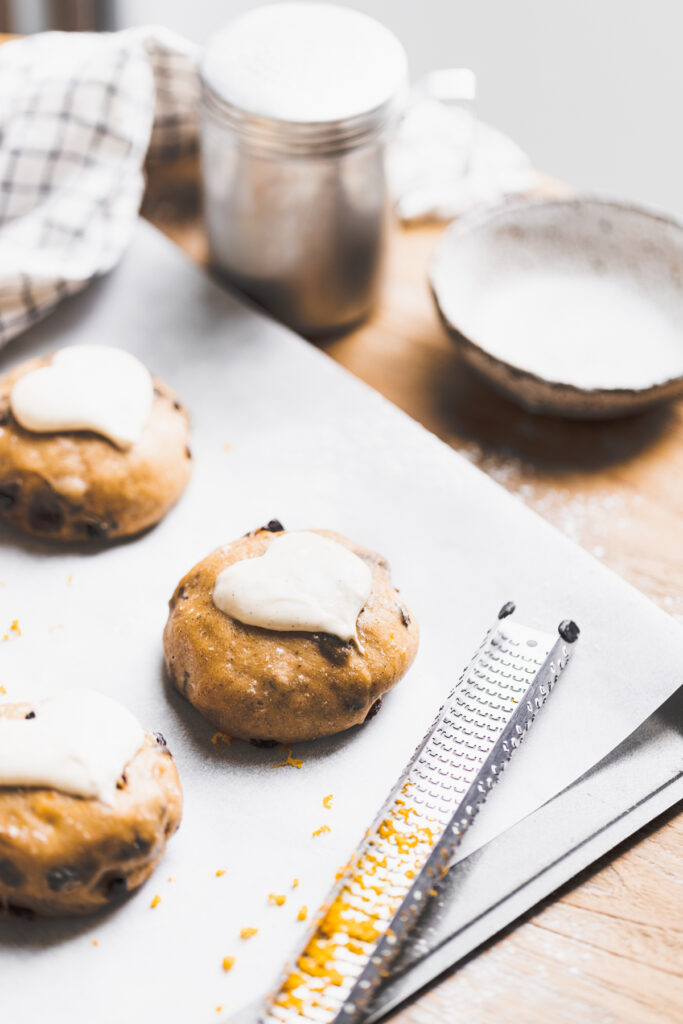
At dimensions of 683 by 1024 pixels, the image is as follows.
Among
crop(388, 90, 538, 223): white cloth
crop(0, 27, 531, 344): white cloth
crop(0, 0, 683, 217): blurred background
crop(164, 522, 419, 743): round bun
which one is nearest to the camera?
crop(164, 522, 419, 743): round bun

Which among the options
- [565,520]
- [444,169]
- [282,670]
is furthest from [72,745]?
[444,169]

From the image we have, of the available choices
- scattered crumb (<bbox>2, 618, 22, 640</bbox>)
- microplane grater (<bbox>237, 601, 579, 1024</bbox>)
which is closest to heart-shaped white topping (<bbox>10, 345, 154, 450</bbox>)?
scattered crumb (<bbox>2, 618, 22, 640</bbox>)

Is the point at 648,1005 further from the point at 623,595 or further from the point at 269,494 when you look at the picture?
the point at 269,494

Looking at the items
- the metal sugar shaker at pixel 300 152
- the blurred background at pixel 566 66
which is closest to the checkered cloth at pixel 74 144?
the metal sugar shaker at pixel 300 152

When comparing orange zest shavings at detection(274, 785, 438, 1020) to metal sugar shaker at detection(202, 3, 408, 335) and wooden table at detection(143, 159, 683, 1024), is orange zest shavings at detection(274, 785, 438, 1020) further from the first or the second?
metal sugar shaker at detection(202, 3, 408, 335)

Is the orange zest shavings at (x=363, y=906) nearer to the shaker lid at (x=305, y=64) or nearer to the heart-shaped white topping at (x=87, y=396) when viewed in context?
the heart-shaped white topping at (x=87, y=396)

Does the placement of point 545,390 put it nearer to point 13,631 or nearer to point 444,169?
point 444,169
